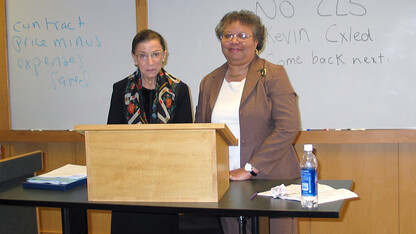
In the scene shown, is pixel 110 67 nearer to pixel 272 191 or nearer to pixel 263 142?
pixel 263 142

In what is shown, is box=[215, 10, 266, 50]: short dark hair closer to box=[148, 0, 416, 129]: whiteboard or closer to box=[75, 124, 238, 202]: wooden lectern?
box=[75, 124, 238, 202]: wooden lectern

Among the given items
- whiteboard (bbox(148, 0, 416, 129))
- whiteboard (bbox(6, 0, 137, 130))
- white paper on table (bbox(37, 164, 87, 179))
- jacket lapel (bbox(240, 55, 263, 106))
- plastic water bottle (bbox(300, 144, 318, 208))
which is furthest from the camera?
whiteboard (bbox(6, 0, 137, 130))

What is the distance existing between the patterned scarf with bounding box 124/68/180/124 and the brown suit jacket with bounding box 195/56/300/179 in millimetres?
475

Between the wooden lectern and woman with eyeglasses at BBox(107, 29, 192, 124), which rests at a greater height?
woman with eyeglasses at BBox(107, 29, 192, 124)

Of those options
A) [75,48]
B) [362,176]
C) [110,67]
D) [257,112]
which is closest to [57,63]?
[75,48]

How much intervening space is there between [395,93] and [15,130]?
3226mm

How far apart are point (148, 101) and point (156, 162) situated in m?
0.88

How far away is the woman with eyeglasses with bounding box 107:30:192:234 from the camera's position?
2414mm

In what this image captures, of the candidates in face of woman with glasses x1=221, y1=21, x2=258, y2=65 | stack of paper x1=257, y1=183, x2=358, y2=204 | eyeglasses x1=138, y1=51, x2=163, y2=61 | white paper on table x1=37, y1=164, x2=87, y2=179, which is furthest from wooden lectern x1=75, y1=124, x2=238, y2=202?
eyeglasses x1=138, y1=51, x2=163, y2=61

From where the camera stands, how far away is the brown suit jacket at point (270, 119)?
2.17 meters

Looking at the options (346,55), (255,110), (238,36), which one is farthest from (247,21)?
(346,55)

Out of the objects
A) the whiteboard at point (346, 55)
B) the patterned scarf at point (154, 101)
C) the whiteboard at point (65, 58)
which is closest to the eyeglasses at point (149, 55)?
the patterned scarf at point (154, 101)

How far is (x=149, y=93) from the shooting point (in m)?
2.54

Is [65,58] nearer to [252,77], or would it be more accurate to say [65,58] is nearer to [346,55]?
[252,77]
